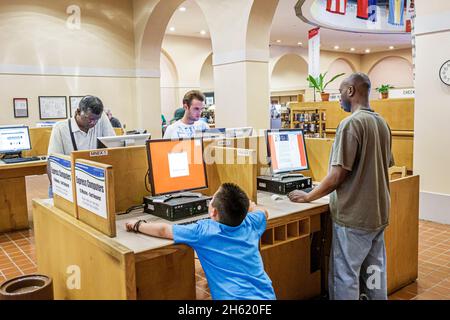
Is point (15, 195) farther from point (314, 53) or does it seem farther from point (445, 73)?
point (314, 53)

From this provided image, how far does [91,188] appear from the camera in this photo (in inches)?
87.8

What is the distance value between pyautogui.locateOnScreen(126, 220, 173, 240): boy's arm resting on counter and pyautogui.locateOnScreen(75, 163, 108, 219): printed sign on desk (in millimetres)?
185

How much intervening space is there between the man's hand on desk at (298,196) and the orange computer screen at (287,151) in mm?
406

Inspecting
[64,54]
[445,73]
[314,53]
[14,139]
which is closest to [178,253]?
[14,139]

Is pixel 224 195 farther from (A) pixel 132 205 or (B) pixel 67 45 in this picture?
(B) pixel 67 45

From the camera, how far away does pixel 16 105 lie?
8664 mm

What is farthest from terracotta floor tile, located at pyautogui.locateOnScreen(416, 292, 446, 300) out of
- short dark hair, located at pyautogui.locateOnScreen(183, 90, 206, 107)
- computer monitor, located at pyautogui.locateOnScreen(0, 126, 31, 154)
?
computer monitor, located at pyautogui.locateOnScreen(0, 126, 31, 154)

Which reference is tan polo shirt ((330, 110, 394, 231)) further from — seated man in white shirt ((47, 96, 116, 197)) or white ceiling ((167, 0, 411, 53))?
white ceiling ((167, 0, 411, 53))

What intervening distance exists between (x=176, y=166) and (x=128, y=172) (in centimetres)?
32

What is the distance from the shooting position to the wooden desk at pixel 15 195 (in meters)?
5.10

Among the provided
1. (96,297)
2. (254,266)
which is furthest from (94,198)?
(254,266)

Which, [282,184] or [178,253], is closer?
[178,253]

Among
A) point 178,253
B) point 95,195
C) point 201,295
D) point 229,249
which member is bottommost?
point 201,295

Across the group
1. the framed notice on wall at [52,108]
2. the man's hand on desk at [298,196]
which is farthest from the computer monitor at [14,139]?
the man's hand on desk at [298,196]
